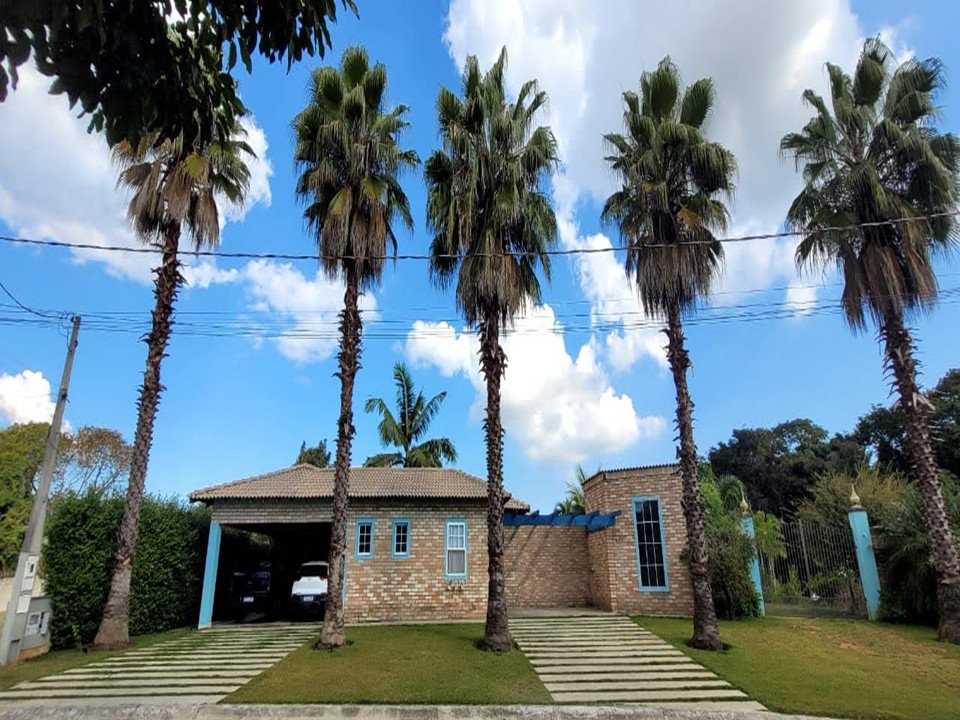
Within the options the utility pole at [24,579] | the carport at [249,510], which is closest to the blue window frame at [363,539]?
the carport at [249,510]

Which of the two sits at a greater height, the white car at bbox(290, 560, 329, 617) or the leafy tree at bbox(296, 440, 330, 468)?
the leafy tree at bbox(296, 440, 330, 468)

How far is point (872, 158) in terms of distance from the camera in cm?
1390

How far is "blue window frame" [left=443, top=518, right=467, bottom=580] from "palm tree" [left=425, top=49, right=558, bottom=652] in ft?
15.9

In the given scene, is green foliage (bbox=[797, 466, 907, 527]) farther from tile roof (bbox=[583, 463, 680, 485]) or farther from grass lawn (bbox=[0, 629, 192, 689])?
grass lawn (bbox=[0, 629, 192, 689])

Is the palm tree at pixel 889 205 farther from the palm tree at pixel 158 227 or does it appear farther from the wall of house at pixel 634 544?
the palm tree at pixel 158 227

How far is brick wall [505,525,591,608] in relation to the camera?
19.6 meters

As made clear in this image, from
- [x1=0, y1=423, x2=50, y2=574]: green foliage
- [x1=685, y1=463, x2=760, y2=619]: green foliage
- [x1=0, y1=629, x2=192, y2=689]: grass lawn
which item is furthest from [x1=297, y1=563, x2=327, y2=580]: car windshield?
[x1=0, y1=423, x2=50, y2=574]: green foliage

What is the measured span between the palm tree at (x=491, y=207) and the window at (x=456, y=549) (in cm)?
486

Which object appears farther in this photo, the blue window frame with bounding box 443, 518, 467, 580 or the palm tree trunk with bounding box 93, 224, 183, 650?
the blue window frame with bounding box 443, 518, 467, 580

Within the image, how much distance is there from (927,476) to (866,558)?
3.93m

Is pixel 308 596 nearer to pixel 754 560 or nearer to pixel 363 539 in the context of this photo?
pixel 363 539

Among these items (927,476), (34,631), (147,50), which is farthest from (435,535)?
(147,50)

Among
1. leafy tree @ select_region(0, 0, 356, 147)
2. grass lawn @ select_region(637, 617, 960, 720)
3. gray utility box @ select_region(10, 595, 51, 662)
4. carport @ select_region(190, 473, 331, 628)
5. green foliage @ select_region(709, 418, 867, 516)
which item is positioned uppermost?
green foliage @ select_region(709, 418, 867, 516)

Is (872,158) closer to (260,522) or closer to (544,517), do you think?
(544,517)
